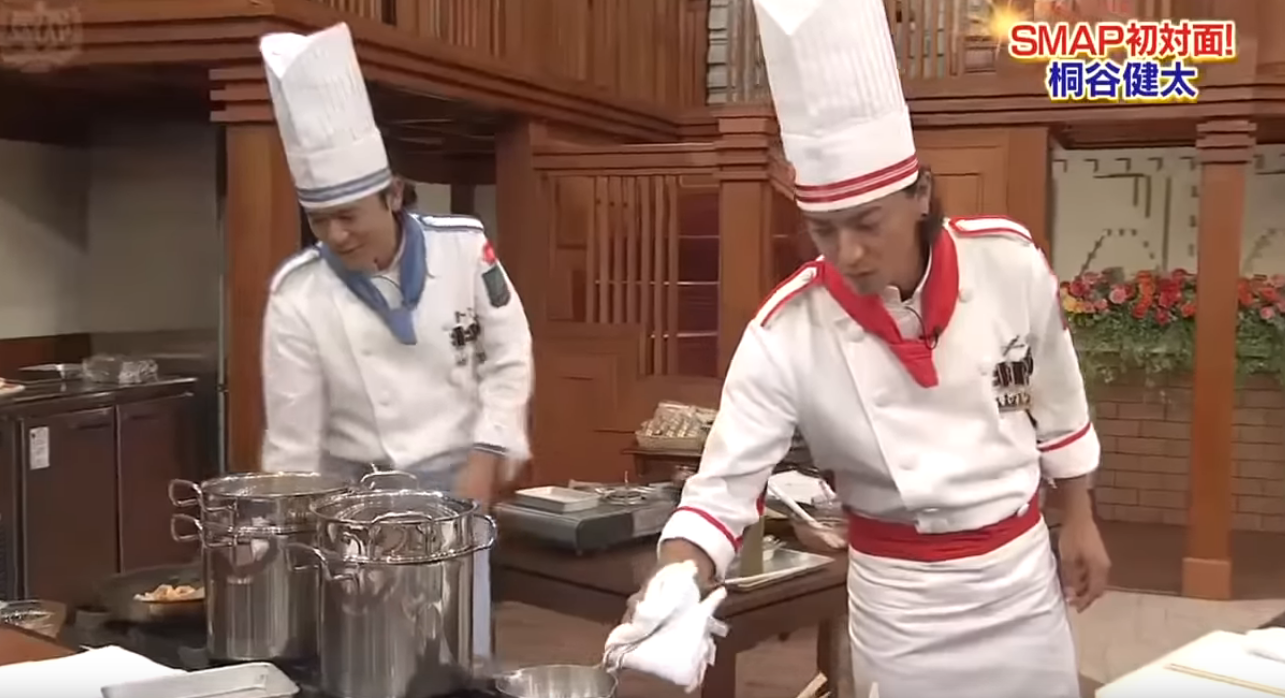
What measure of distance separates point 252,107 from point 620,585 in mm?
2040

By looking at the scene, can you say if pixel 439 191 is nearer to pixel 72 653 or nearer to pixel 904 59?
pixel 904 59

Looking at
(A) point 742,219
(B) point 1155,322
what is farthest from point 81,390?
(B) point 1155,322

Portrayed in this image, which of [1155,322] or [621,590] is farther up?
[1155,322]

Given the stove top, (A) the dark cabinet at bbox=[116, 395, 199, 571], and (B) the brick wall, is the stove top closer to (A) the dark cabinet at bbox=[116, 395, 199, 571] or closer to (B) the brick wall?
(A) the dark cabinet at bbox=[116, 395, 199, 571]

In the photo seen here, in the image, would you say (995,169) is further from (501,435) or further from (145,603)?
(145,603)

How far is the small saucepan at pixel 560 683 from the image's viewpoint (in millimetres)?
1494

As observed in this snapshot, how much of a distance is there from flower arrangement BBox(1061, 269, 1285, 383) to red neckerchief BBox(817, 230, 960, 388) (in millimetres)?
4533

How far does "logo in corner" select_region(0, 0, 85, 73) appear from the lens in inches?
144

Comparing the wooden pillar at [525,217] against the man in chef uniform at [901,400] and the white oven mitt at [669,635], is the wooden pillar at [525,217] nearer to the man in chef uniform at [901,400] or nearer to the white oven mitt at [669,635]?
the man in chef uniform at [901,400]

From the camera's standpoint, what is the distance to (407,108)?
15.3 ft

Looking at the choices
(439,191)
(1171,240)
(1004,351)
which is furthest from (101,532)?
(1171,240)

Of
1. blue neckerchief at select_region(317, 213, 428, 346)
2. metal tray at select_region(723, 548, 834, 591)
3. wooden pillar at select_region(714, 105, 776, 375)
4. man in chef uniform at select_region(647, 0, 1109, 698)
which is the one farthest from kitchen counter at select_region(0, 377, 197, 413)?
man in chef uniform at select_region(647, 0, 1109, 698)

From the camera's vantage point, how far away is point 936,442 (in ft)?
5.55

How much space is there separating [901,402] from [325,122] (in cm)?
118
